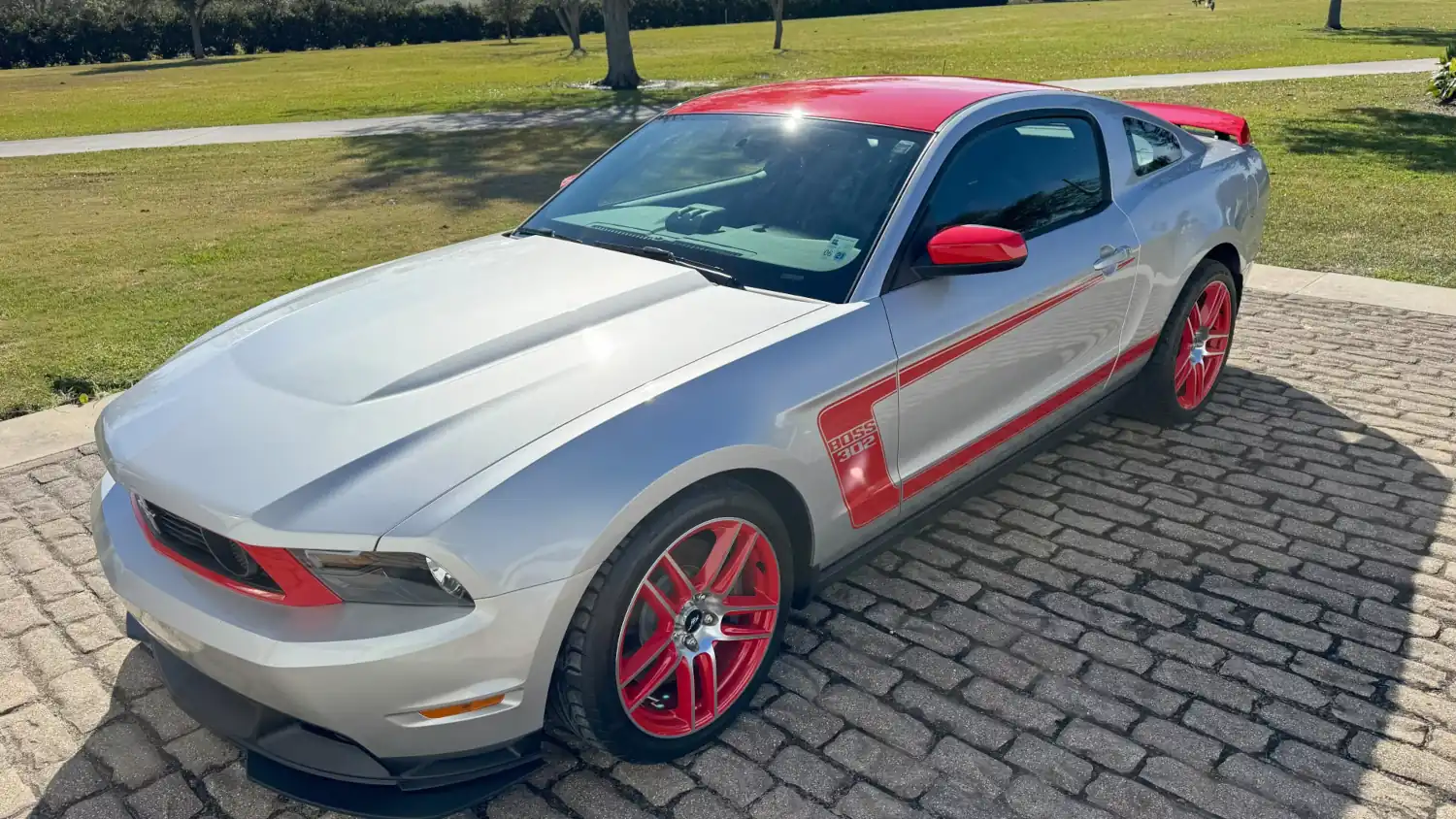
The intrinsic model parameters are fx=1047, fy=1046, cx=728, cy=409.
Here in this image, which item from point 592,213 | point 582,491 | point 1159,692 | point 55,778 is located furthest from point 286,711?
point 1159,692

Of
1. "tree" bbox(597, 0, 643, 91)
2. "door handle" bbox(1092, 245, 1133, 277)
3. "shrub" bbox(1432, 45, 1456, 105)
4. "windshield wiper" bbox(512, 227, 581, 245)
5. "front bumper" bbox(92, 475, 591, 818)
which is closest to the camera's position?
"front bumper" bbox(92, 475, 591, 818)

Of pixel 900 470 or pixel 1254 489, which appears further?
pixel 1254 489

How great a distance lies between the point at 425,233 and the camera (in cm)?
Result: 943

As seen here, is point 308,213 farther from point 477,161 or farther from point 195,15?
point 195,15

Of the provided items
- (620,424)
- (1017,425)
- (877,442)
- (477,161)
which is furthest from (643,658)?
(477,161)

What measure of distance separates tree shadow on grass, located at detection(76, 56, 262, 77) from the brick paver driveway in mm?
40886

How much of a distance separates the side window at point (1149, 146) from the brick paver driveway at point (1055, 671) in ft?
4.32

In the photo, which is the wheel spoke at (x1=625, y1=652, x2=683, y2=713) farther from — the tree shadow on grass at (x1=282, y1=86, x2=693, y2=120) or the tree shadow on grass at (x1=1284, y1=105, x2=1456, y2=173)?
the tree shadow on grass at (x1=282, y1=86, x2=693, y2=120)

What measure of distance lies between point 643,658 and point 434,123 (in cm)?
1590

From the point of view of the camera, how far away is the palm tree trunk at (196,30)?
148 feet

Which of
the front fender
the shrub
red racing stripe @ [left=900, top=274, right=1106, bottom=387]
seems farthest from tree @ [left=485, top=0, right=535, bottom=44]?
the front fender

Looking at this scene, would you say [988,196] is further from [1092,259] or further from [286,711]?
[286,711]

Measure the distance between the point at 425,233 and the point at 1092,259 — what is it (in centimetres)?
689

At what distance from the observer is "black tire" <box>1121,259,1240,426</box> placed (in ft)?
15.4
